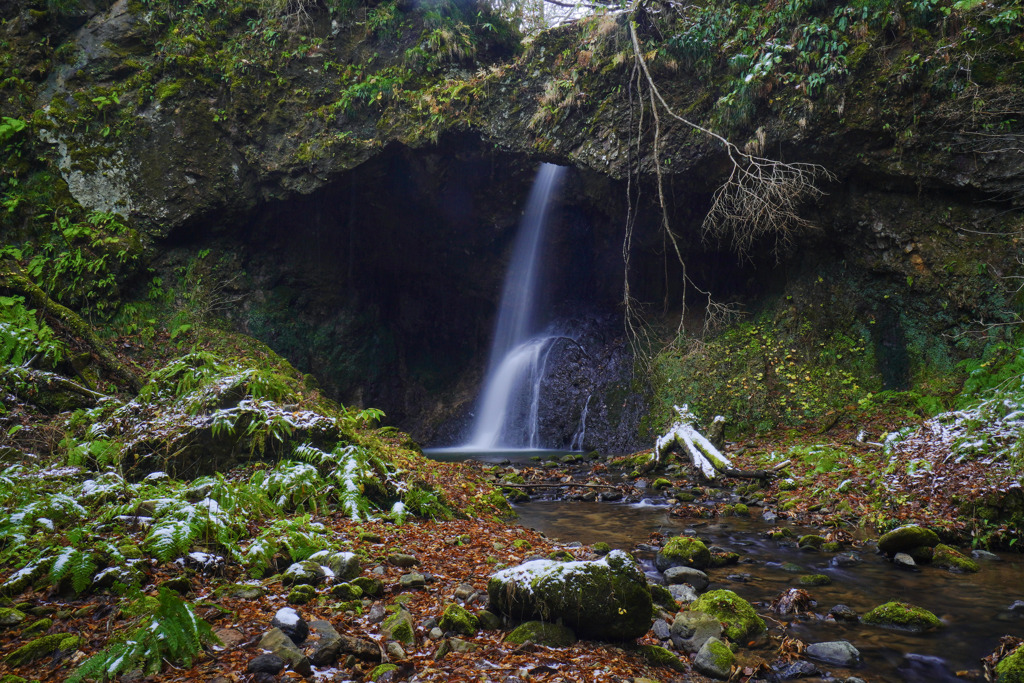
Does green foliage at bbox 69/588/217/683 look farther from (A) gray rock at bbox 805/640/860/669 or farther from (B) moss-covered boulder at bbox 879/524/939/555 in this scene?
(B) moss-covered boulder at bbox 879/524/939/555

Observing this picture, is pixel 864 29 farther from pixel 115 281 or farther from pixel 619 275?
pixel 115 281

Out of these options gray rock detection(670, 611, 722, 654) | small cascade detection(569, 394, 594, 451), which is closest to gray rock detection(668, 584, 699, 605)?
gray rock detection(670, 611, 722, 654)

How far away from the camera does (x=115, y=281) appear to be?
10.5 metres

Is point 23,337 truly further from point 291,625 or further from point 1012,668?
point 1012,668

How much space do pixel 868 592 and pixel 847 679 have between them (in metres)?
1.58

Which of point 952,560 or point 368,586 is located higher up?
point 368,586

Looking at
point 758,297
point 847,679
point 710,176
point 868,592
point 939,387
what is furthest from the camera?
point 758,297

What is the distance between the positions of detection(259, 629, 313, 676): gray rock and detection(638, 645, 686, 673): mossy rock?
67.4 inches

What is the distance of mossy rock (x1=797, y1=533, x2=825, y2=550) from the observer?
525cm

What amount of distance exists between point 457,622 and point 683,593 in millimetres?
2002

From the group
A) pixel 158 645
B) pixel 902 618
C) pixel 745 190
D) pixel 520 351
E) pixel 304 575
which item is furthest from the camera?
pixel 520 351

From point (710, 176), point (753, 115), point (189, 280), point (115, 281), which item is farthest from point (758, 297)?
point (115, 281)

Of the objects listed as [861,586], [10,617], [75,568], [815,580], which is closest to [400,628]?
[75,568]

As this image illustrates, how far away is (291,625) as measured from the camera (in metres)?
2.56
